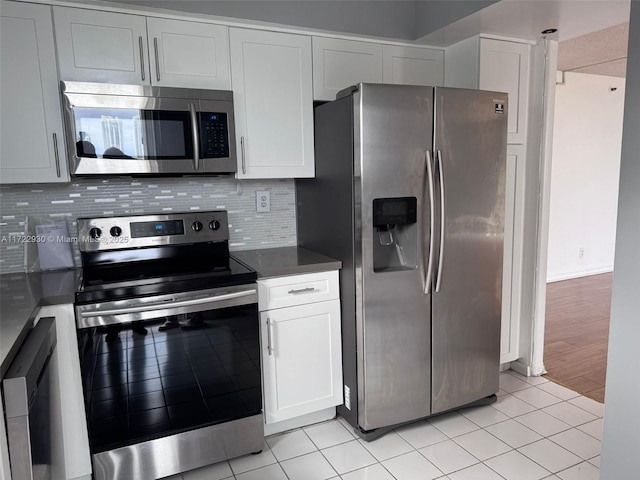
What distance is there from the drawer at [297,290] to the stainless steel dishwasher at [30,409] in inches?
36.7

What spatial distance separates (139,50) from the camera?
7.12ft

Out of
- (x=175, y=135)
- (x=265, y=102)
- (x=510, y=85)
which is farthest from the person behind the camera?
(x=510, y=85)

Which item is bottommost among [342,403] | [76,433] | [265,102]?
[342,403]

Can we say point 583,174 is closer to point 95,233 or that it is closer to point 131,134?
point 131,134

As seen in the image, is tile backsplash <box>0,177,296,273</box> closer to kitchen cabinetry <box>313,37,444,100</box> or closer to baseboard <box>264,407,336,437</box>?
kitchen cabinetry <box>313,37,444,100</box>

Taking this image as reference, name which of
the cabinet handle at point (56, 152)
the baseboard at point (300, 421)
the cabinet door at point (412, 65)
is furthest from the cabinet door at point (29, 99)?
the cabinet door at point (412, 65)

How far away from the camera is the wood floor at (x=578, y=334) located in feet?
9.73

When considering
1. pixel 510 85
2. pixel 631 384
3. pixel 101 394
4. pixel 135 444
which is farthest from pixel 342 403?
pixel 510 85

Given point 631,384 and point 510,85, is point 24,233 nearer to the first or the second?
point 631,384

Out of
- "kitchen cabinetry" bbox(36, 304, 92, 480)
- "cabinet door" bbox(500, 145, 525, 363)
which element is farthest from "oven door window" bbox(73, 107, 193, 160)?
"cabinet door" bbox(500, 145, 525, 363)

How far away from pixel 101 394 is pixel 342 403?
121 cm

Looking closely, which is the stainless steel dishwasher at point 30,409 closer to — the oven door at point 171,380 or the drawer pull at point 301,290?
the oven door at point 171,380

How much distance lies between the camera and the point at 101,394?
1.89 meters

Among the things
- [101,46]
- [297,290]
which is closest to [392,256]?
[297,290]
